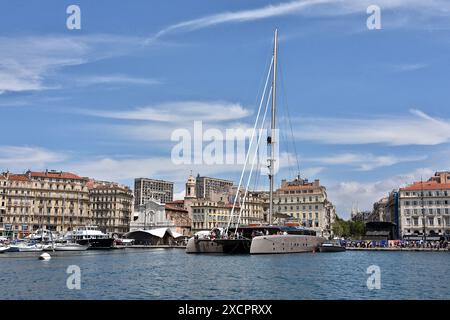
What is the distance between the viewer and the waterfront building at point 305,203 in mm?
154875

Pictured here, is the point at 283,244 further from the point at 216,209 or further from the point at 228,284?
the point at 216,209

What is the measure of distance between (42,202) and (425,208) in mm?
107960

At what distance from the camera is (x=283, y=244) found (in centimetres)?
7962

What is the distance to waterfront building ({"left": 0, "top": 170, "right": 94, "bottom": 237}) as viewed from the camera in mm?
142500

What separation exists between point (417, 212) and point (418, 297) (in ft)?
382

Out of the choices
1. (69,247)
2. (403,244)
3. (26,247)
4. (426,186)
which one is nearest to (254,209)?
(426,186)

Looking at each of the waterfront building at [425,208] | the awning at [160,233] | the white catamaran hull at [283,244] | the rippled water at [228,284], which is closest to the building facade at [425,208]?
the waterfront building at [425,208]

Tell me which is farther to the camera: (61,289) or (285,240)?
(285,240)

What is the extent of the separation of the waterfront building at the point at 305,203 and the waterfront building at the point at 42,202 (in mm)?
61511

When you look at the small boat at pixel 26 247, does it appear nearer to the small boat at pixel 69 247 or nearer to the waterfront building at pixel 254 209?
the small boat at pixel 69 247

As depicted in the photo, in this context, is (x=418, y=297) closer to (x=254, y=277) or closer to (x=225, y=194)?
(x=254, y=277)
